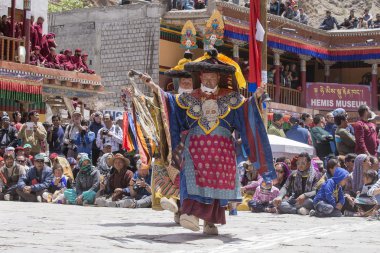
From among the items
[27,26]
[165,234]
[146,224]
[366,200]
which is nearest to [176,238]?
[165,234]

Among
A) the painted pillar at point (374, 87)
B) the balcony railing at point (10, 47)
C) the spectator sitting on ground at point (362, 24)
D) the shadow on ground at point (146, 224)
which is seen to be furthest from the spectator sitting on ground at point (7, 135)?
the spectator sitting on ground at point (362, 24)

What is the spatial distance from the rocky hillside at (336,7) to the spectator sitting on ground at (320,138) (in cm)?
3784

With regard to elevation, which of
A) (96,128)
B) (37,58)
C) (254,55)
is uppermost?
(37,58)

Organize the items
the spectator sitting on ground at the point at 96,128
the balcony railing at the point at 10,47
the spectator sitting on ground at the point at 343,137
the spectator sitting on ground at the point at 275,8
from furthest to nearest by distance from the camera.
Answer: the spectator sitting on ground at the point at 275,8, the balcony railing at the point at 10,47, the spectator sitting on ground at the point at 96,128, the spectator sitting on ground at the point at 343,137

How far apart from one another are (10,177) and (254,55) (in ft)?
16.2

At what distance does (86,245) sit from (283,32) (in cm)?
2247

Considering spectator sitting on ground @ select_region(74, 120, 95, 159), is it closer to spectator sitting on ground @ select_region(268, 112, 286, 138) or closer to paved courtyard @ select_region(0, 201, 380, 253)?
spectator sitting on ground @ select_region(268, 112, 286, 138)

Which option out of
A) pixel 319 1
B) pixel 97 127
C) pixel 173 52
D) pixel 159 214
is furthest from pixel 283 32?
pixel 319 1

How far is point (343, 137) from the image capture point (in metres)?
14.1

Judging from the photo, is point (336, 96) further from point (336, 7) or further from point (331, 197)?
point (336, 7)

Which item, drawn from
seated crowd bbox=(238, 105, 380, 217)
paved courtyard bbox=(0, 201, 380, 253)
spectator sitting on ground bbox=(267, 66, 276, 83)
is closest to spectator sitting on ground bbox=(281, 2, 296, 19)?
spectator sitting on ground bbox=(267, 66, 276, 83)

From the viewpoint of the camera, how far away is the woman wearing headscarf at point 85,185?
14.2 meters

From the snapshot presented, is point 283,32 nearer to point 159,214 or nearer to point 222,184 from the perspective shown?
point 159,214

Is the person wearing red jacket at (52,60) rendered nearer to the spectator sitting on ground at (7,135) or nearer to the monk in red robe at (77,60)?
the monk in red robe at (77,60)
